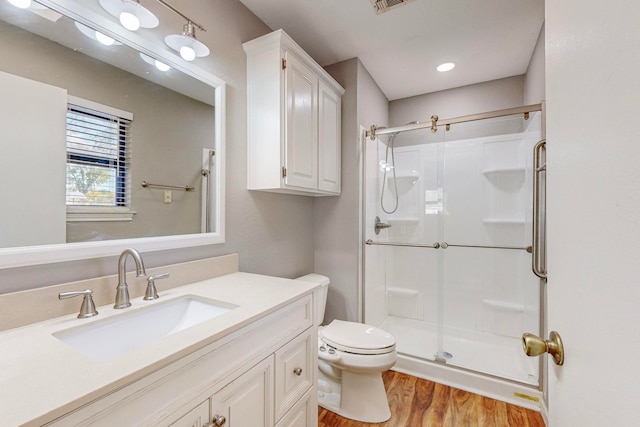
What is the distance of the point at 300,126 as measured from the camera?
1710mm

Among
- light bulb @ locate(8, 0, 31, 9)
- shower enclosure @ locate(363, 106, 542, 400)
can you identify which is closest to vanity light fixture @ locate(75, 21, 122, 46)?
light bulb @ locate(8, 0, 31, 9)

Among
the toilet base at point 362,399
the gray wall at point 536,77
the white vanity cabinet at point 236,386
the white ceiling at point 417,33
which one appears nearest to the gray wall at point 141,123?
the white vanity cabinet at point 236,386

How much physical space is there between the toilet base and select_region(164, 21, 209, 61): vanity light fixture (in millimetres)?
1956

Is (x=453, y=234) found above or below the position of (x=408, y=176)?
below

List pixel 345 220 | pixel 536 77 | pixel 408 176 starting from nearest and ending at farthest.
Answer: pixel 536 77 → pixel 345 220 → pixel 408 176

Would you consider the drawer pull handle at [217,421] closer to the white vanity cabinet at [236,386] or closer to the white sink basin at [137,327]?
the white vanity cabinet at [236,386]

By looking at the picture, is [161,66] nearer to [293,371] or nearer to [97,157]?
[97,157]

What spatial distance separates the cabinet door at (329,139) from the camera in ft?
6.33

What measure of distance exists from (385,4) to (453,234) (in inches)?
73.8

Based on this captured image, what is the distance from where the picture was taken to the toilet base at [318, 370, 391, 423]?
1.63 metres

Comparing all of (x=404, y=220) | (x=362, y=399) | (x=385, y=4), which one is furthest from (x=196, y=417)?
(x=404, y=220)

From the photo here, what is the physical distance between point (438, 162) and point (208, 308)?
7.25ft

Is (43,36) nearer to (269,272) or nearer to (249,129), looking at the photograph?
(249,129)

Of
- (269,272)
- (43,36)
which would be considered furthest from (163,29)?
(269,272)
